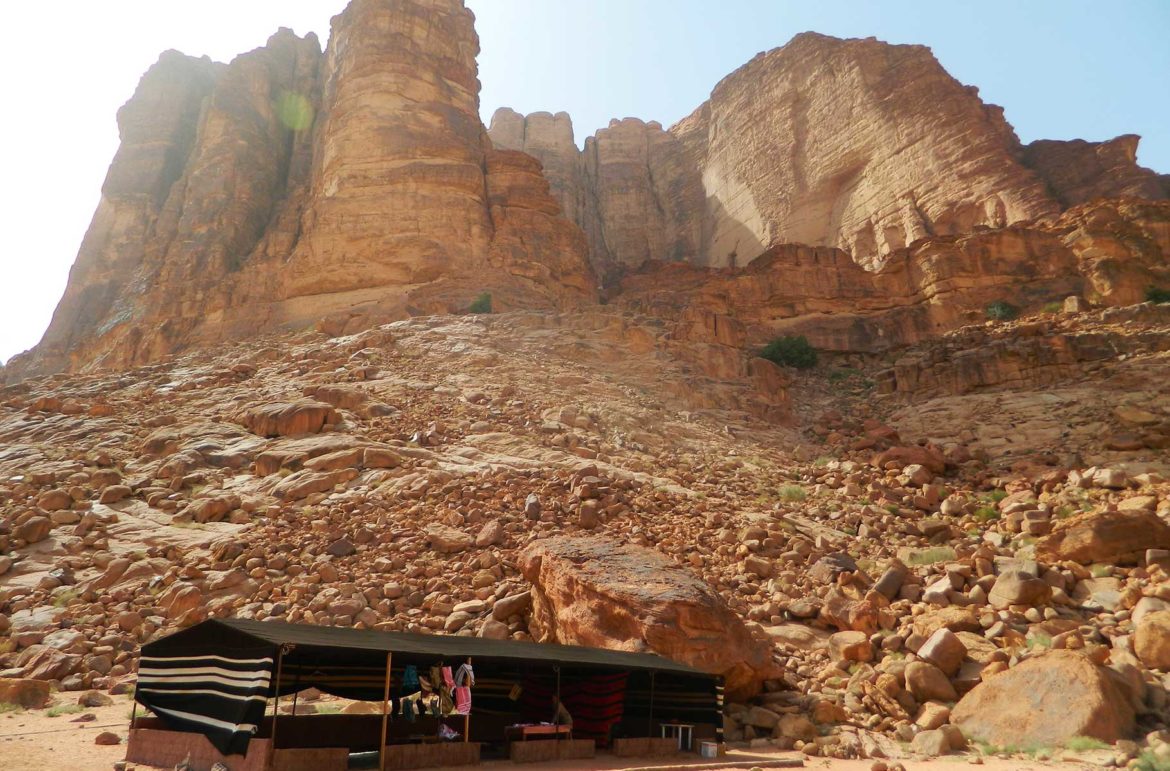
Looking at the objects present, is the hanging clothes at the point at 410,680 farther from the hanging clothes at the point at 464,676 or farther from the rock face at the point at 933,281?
the rock face at the point at 933,281

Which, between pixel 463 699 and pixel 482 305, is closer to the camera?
pixel 463 699

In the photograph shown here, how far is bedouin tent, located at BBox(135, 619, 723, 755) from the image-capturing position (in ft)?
20.9

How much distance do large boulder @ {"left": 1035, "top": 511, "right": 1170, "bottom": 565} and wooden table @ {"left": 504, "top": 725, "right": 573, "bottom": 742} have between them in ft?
26.5

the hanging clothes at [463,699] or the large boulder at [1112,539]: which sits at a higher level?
the large boulder at [1112,539]

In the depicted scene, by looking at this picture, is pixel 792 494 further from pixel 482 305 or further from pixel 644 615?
pixel 482 305

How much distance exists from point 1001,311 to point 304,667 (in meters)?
29.7

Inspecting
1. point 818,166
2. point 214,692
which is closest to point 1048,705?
point 214,692

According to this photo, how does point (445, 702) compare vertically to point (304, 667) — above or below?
below

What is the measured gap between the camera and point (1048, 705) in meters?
7.63

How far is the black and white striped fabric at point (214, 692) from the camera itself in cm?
625

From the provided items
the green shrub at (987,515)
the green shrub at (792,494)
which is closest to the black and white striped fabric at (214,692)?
the green shrub at (792,494)

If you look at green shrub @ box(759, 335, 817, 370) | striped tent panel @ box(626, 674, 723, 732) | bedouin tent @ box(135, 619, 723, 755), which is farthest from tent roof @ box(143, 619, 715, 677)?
green shrub @ box(759, 335, 817, 370)

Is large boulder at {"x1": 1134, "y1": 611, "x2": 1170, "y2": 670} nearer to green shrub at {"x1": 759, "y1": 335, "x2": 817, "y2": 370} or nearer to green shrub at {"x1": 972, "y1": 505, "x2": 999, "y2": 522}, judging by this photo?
green shrub at {"x1": 972, "y1": 505, "x2": 999, "y2": 522}

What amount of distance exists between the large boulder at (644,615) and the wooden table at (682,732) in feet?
2.29
